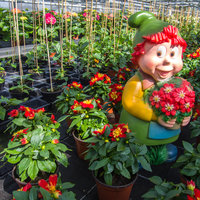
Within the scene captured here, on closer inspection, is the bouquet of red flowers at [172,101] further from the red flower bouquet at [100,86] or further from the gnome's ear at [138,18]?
the red flower bouquet at [100,86]

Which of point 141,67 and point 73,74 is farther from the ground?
point 141,67

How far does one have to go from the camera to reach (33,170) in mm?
1272

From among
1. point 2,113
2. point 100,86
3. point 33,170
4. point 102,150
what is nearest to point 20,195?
point 33,170

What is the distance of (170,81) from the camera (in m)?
1.56

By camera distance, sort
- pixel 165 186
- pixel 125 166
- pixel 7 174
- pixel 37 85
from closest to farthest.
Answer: pixel 165 186 < pixel 125 166 < pixel 7 174 < pixel 37 85

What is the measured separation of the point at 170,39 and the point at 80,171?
4.19ft

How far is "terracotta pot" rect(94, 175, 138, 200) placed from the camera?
1288 millimetres

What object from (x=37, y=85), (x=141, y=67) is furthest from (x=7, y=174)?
(x=37, y=85)

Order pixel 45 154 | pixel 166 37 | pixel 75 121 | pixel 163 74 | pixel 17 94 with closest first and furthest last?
pixel 45 154
pixel 166 37
pixel 163 74
pixel 75 121
pixel 17 94

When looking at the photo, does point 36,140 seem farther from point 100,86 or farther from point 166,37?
point 100,86

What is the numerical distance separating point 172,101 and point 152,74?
0.25m

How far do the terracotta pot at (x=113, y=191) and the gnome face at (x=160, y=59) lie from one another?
0.78 metres

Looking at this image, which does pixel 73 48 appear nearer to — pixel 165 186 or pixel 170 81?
pixel 170 81

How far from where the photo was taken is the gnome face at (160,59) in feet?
4.67
